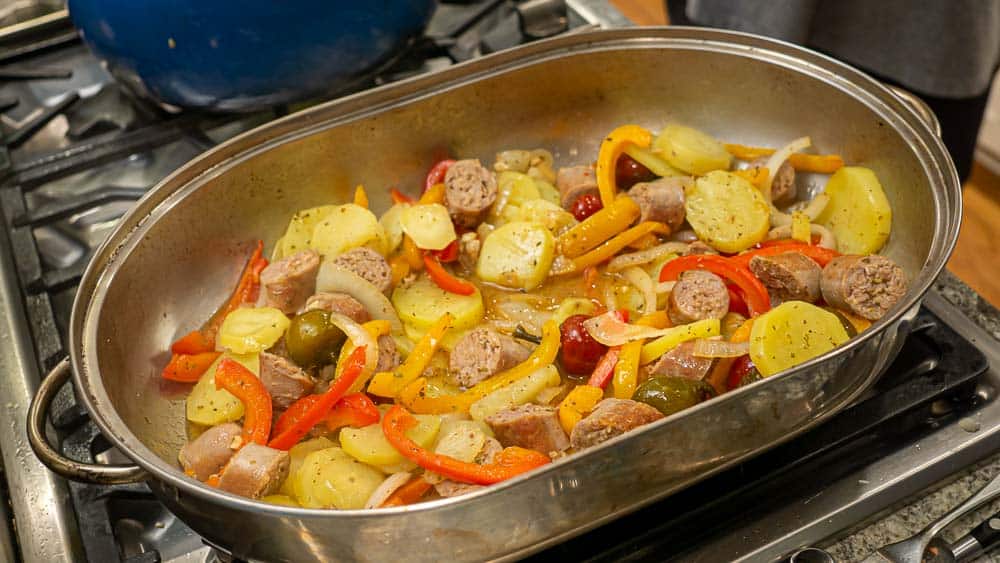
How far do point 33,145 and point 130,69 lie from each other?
402 millimetres

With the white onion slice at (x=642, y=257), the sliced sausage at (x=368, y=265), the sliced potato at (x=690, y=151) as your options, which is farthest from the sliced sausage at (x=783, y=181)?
the sliced sausage at (x=368, y=265)

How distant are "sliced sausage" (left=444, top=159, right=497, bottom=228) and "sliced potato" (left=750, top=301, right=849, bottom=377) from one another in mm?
618

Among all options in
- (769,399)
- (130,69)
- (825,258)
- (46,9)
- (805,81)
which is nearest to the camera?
(769,399)

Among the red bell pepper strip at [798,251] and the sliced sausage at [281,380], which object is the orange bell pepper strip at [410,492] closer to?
the sliced sausage at [281,380]

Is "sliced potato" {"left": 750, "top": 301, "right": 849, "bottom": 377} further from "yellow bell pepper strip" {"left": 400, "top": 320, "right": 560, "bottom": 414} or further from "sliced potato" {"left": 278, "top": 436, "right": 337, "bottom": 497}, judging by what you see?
"sliced potato" {"left": 278, "top": 436, "right": 337, "bottom": 497}

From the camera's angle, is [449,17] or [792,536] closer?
[792,536]

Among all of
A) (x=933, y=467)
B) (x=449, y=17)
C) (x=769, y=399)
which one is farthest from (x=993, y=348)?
(x=449, y=17)

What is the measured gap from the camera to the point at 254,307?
5.48 ft

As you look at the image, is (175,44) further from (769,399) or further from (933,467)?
(933,467)

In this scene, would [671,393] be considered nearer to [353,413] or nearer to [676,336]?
[676,336]

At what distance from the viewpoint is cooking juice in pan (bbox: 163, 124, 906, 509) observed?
1306mm

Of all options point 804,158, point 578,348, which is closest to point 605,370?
point 578,348

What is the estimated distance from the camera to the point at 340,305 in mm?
1536

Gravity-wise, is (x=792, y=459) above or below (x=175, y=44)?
below
